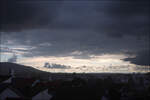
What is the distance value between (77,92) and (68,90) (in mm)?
2570

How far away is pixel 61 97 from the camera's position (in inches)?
1730

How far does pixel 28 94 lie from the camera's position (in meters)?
42.9

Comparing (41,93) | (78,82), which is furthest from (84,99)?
(78,82)

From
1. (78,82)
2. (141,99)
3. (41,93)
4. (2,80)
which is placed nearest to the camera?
(141,99)

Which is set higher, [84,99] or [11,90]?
[11,90]

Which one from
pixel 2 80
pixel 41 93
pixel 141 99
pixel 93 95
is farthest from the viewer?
pixel 2 80

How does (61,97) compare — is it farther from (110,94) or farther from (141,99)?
(141,99)

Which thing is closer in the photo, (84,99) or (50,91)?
(84,99)

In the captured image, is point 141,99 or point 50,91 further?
point 50,91

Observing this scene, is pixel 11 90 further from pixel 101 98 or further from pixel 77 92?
pixel 101 98

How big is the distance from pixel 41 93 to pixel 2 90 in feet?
27.3

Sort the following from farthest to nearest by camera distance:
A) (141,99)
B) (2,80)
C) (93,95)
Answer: (2,80) → (93,95) → (141,99)

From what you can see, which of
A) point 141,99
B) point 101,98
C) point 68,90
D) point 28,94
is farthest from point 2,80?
point 141,99

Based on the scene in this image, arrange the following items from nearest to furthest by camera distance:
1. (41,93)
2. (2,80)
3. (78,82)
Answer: (41,93) → (2,80) → (78,82)
